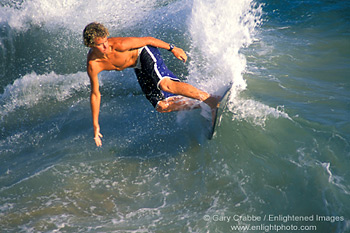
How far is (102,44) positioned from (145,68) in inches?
32.8

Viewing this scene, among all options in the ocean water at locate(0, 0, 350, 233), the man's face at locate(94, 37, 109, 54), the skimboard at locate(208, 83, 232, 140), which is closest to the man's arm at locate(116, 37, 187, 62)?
the man's face at locate(94, 37, 109, 54)

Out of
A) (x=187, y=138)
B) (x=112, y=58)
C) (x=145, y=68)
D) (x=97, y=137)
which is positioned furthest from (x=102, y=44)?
(x=187, y=138)

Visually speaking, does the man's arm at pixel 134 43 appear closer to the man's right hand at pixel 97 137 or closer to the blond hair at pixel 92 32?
the blond hair at pixel 92 32

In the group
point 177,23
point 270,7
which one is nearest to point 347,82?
point 177,23

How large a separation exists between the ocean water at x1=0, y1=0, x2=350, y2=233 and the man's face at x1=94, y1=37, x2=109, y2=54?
1.65 metres

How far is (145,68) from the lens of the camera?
14.0 ft

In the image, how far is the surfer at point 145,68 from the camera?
12.3 ft

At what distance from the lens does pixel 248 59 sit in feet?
24.0

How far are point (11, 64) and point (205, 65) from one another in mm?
5202

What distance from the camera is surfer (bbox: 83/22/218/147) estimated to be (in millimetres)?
3750

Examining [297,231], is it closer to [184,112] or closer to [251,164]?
[251,164]

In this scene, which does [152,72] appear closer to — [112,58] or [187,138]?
[112,58]

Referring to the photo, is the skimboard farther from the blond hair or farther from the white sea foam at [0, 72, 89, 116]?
the white sea foam at [0, 72, 89, 116]

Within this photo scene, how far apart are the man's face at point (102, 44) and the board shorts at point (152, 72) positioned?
644 mm
